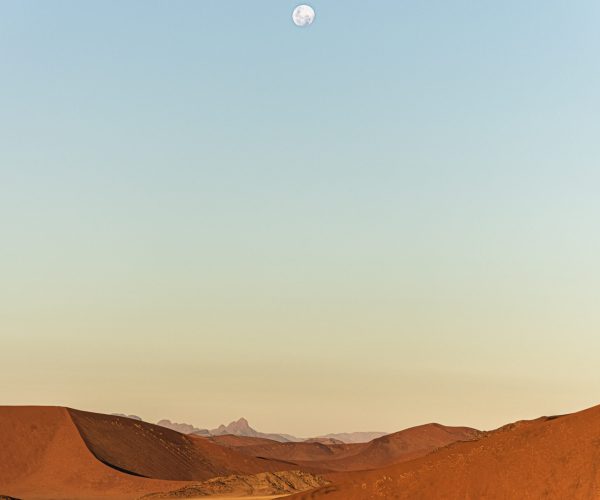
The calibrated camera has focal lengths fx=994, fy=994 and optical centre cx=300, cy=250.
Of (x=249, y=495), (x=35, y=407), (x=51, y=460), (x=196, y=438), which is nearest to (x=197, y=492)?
(x=249, y=495)

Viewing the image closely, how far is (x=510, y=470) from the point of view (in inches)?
1479

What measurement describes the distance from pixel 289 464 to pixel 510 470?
2925 inches

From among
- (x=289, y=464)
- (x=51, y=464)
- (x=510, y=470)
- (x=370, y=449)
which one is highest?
(x=370, y=449)

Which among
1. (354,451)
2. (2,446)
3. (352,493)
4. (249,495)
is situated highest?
(354,451)

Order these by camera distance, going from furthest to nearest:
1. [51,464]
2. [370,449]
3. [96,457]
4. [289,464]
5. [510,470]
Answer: [370,449] → [289,464] → [96,457] → [51,464] → [510,470]

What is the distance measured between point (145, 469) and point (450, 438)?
2655 inches

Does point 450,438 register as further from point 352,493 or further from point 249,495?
point 352,493

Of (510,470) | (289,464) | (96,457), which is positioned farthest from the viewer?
(289,464)

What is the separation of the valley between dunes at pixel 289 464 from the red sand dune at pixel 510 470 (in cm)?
4

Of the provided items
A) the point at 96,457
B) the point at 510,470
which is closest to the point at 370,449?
the point at 96,457

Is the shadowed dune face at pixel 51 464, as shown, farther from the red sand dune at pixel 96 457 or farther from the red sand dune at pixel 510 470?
the red sand dune at pixel 510 470

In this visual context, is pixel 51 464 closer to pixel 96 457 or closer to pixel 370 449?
pixel 96 457

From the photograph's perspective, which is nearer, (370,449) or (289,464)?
(289,464)

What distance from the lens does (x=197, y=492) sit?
73.6 meters
